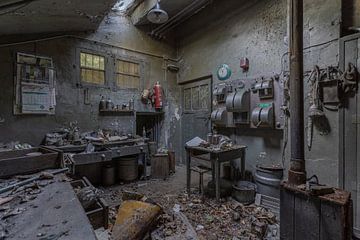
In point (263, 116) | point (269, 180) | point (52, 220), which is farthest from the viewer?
point (263, 116)

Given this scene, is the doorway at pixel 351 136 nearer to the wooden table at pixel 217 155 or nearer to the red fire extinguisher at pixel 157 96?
the wooden table at pixel 217 155

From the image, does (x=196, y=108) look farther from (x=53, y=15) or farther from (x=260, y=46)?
(x=53, y=15)

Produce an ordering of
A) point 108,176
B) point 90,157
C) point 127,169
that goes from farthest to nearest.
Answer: point 127,169 → point 108,176 → point 90,157

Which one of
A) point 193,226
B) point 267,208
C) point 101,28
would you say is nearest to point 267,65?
point 267,208

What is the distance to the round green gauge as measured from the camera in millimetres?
4148

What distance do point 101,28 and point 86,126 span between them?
2091mm

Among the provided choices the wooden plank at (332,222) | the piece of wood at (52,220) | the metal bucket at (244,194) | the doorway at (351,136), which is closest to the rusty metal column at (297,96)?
the wooden plank at (332,222)

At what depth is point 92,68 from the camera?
421 cm

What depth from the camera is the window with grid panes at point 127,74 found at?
460 cm

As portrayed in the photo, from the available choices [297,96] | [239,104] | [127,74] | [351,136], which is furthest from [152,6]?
[351,136]

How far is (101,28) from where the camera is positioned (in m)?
4.33

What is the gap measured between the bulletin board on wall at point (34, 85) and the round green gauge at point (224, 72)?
126 inches

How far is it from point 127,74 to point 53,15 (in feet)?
6.86

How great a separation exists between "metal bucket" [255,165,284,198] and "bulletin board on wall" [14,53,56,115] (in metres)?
3.74
